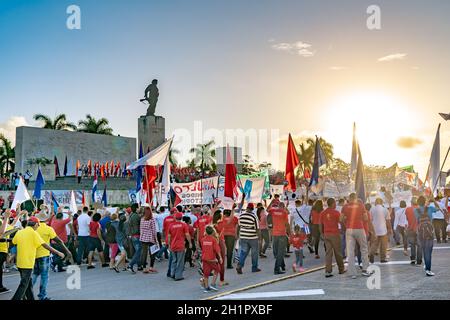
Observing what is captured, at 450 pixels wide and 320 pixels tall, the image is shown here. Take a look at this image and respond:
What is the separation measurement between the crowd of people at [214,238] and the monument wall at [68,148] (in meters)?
28.3

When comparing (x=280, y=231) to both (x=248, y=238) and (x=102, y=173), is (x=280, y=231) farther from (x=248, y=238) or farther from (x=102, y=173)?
(x=102, y=173)

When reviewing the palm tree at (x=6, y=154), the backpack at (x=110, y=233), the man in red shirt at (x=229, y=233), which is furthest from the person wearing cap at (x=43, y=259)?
the palm tree at (x=6, y=154)

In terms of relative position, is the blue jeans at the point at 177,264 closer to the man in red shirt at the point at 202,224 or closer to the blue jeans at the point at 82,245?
the man in red shirt at the point at 202,224

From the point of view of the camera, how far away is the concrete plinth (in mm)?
37312

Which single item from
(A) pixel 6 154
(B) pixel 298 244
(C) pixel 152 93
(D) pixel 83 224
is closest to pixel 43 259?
(D) pixel 83 224

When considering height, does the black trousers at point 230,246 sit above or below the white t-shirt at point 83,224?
below

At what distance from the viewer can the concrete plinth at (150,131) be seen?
122 ft

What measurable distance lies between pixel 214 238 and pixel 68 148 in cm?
3940

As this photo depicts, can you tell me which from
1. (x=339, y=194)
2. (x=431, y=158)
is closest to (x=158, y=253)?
(x=431, y=158)

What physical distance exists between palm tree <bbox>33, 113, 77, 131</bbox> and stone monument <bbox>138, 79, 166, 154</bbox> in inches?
677

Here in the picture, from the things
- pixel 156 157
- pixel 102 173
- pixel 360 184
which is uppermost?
pixel 102 173

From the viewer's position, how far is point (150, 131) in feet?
123

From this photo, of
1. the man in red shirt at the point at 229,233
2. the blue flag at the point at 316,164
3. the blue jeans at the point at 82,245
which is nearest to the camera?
the man in red shirt at the point at 229,233

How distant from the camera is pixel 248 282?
11047 mm
